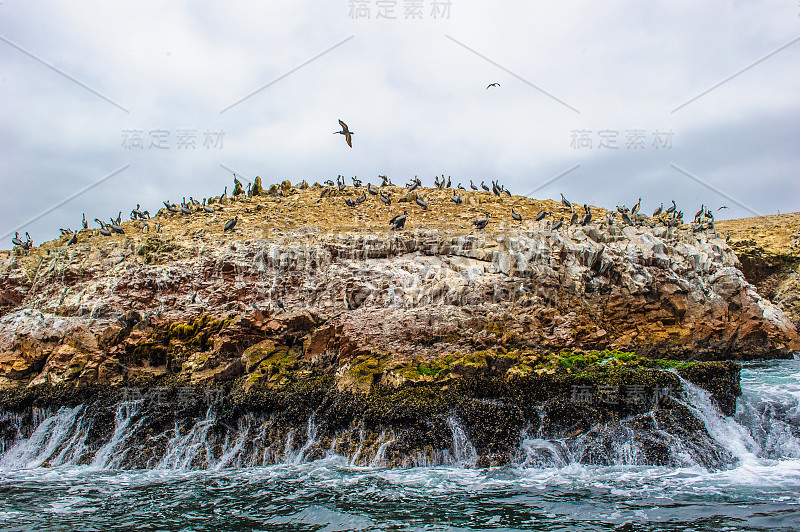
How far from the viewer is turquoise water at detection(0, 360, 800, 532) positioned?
7.56 meters

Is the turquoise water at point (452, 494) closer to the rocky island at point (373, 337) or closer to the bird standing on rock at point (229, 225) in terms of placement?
the rocky island at point (373, 337)

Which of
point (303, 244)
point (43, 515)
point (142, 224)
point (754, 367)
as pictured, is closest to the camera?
point (43, 515)

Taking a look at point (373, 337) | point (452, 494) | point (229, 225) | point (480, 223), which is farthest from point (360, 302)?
point (452, 494)

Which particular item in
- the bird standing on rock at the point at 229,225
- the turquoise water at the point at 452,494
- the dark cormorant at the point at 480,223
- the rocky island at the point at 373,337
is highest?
the bird standing on rock at the point at 229,225

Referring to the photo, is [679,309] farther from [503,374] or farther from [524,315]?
[503,374]

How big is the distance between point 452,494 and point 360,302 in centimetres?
776

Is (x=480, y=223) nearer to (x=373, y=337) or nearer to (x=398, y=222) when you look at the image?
(x=398, y=222)

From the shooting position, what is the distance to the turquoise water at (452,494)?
24.8 feet

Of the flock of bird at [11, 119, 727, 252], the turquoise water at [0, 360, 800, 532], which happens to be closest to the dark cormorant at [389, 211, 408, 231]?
the flock of bird at [11, 119, 727, 252]

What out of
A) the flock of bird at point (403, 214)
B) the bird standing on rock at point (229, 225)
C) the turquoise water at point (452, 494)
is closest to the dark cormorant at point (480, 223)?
the flock of bird at point (403, 214)

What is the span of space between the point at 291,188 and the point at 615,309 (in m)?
15.9

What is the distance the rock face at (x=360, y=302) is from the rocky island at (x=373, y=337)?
6 centimetres

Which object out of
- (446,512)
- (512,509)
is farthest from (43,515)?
(512,509)

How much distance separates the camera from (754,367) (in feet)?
55.5
